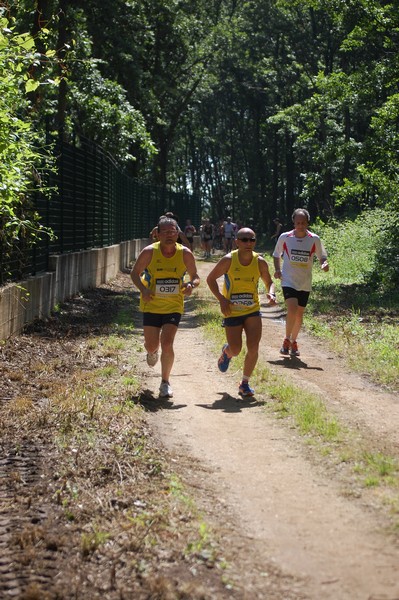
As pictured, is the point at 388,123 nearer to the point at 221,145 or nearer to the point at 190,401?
the point at 190,401

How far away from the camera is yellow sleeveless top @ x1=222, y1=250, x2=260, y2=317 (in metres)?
9.79

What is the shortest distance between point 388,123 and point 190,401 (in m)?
13.6

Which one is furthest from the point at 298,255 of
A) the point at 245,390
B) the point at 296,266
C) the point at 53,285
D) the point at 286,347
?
the point at 53,285

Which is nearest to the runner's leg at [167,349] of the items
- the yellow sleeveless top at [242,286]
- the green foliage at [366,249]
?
the yellow sleeveless top at [242,286]

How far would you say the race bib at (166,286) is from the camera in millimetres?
9562

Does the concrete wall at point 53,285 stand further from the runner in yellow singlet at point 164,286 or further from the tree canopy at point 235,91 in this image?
the runner in yellow singlet at point 164,286

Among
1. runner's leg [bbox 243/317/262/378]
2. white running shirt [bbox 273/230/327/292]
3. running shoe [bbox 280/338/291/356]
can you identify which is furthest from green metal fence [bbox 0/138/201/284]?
runner's leg [bbox 243/317/262/378]

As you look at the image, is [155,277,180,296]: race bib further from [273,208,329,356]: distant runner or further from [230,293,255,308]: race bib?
[273,208,329,356]: distant runner

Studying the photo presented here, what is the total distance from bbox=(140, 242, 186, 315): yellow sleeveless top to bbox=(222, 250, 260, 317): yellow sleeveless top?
20.8 inches

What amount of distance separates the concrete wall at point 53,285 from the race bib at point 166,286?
245 centimetres

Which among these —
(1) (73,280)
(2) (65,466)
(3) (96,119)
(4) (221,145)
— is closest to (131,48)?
(3) (96,119)

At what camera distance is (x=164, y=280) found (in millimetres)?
9562

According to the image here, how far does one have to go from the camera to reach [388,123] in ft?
69.9

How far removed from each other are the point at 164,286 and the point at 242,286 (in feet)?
2.64
